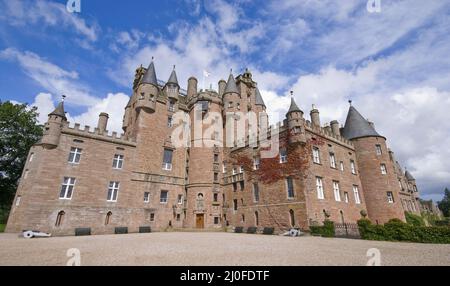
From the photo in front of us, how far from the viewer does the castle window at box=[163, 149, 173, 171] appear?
30925 millimetres

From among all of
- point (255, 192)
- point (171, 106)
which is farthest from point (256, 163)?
point (171, 106)

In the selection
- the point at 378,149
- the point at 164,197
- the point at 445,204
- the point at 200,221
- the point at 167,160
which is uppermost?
the point at 378,149

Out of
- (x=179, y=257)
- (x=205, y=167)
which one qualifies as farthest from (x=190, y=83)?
(x=179, y=257)

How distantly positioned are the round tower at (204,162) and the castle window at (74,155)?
13419 millimetres

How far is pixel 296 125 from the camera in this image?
2439cm

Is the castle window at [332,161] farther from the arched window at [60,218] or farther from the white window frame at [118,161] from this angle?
the arched window at [60,218]

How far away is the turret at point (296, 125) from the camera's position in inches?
949

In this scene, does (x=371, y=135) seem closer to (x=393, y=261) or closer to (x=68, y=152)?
(x=393, y=261)

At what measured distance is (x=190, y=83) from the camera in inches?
1544

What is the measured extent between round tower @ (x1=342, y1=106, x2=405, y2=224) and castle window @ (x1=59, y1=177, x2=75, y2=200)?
1403 inches

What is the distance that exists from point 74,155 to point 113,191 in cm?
576

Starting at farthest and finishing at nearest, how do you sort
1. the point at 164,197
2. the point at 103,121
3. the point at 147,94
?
the point at 103,121
the point at 147,94
the point at 164,197

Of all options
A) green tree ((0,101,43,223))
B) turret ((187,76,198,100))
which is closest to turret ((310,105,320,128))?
turret ((187,76,198,100))

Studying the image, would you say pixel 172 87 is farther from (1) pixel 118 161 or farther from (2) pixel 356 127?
(2) pixel 356 127
